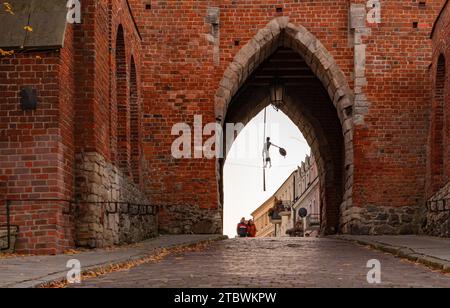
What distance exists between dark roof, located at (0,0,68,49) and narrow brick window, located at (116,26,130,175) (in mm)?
5114

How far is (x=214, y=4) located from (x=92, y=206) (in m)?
9.80

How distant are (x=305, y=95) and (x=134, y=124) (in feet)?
27.5

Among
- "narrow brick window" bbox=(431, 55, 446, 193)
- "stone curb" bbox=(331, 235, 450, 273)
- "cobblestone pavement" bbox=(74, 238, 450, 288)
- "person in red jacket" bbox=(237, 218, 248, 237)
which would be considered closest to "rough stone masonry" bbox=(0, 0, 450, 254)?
"narrow brick window" bbox=(431, 55, 446, 193)

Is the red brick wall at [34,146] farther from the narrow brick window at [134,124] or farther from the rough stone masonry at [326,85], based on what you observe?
the narrow brick window at [134,124]

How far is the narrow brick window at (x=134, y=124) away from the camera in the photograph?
69.1 ft

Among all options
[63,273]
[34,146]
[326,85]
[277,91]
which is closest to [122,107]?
[34,146]

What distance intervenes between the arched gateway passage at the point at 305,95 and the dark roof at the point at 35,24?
9.65 metres

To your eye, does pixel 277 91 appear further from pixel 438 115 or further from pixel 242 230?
pixel 242 230

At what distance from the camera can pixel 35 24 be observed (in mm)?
13086

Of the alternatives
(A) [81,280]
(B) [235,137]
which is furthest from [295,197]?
(A) [81,280]

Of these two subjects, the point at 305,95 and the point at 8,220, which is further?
the point at 305,95

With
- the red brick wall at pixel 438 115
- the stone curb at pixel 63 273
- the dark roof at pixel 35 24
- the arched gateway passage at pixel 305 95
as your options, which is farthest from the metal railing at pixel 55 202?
the red brick wall at pixel 438 115

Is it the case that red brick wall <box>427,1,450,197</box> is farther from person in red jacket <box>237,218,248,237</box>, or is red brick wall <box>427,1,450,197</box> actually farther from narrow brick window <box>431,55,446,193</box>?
person in red jacket <box>237,218,248,237</box>

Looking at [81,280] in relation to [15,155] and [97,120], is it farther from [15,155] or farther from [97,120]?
[97,120]
